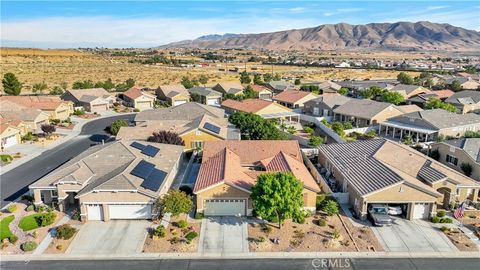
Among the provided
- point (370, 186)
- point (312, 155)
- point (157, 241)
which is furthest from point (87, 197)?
point (312, 155)

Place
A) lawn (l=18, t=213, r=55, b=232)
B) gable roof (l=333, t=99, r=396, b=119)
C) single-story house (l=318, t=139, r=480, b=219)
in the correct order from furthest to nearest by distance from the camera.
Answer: gable roof (l=333, t=99, r=396, b=119), single-story house (l=318, t=139, r=480, b=219), lawn (l=18, t=213, r=55, b=232)

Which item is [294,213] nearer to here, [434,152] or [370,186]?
[370,186]

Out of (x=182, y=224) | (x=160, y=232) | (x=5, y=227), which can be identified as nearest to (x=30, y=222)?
(x=5, y=227)

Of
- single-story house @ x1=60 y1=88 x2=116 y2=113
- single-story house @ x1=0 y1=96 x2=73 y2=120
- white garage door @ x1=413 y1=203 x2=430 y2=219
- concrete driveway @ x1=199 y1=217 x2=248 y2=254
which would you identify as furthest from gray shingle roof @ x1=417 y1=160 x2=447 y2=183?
single-story house @ x1=60 y1=88 x2=116 y2=113

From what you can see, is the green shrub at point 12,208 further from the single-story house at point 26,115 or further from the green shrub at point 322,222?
the single-story house at point 26,115

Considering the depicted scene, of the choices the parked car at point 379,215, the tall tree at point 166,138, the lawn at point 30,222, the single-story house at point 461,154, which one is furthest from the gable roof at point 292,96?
the lawn at point 30,222

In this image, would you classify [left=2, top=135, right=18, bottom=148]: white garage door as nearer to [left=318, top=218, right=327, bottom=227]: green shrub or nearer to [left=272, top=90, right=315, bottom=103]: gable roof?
[left=318, top=218, right=327, bottom=227]: green shrub
